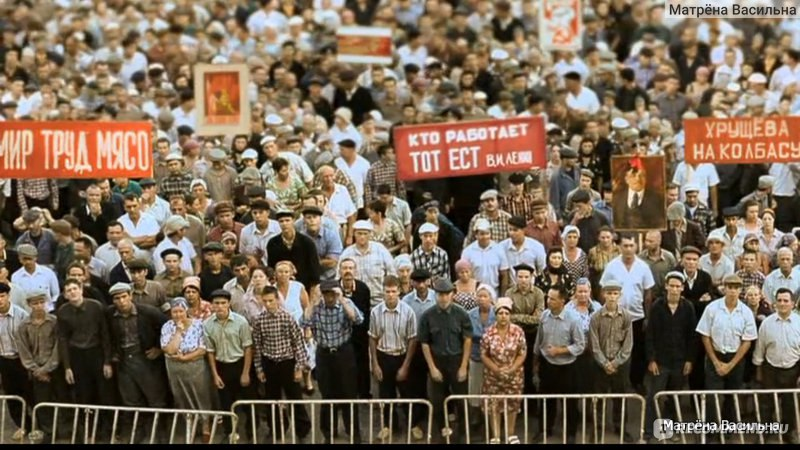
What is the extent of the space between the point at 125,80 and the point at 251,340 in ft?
40.4

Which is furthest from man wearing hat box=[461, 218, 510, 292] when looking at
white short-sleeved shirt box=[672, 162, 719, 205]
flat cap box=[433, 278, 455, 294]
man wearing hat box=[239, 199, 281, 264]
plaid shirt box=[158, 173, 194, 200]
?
plaid shirt box=[158, 173, 194, 200]

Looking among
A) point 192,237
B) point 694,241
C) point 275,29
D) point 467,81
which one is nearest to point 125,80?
point 275,29

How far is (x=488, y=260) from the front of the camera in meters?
24.0

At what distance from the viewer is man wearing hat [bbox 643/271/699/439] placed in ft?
74.5

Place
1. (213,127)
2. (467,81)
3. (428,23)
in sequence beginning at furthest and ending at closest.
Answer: (428,23), (467,81), (213,127)

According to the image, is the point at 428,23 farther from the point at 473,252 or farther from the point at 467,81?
the point at 473,252

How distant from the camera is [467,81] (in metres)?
32.3

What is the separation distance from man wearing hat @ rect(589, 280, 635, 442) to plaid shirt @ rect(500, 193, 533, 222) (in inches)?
126

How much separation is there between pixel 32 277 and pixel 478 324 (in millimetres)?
5000

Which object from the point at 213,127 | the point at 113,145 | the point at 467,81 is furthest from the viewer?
the point at 467,81

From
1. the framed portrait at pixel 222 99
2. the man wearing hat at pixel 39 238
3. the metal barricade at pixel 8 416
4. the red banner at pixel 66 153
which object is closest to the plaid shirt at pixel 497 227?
the red banner at pixel 66 153

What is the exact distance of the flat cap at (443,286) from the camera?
22328 millimetres

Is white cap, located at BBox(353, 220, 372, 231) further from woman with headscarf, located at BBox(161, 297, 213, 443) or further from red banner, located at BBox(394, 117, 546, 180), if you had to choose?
woman with headscarf, located at BBox(161, 297, 213, 443)

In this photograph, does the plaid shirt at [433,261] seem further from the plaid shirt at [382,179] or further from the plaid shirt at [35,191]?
the plaid shirt at [35,191]
